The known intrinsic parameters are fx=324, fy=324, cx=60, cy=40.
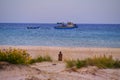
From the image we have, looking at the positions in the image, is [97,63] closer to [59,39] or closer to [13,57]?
[13,57]

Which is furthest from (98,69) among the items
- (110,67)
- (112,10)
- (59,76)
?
(112,10)

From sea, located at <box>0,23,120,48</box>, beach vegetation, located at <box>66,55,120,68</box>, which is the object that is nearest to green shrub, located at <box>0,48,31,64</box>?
beach vegetation, located at <box>66,55,120,68</box>

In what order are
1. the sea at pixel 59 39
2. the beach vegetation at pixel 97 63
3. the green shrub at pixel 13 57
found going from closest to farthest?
the green shrub at pixel 13 57 → the beach vegetation at pixel 97 63 → the sea at pixel 59 39

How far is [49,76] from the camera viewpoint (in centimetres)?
341

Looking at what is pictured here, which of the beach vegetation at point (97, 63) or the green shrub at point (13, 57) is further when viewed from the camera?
the beach vegetation at point (97, 63)

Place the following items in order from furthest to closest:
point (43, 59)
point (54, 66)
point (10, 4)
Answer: point (10, 4), point (43, 59), point (54, 66)

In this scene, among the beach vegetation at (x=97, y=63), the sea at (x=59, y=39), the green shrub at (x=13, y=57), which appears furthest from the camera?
Result: the sea at (x=59, y=39)

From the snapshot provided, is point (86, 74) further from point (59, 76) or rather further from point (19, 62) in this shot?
point (19, 62)

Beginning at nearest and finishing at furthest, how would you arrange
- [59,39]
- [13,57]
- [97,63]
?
[13,57]
[97,63]
[59,39]

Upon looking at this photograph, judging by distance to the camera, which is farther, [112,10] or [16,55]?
[112,10]

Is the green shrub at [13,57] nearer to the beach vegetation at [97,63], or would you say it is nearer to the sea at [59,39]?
the beach vegetation at [97,63]

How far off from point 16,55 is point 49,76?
65cm

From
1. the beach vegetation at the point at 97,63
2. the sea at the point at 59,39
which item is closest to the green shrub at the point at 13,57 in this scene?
the beach vegetation at the point at 97,63

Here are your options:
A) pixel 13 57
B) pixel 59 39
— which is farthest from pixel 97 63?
pixel 59 39
